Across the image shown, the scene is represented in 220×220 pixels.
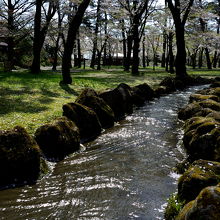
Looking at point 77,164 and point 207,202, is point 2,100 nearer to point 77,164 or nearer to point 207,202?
point 77,164

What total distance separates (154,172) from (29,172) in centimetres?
266

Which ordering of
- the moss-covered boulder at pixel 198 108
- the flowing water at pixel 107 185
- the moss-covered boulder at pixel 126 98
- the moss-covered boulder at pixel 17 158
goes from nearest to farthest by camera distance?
1. the flowing water at pixel 107 185
2. the moss-covered boulder at pixel 17 158
3. the moss-covered boulder at pixel 198 108
4. the moss-covered boulder at pixel 126 98

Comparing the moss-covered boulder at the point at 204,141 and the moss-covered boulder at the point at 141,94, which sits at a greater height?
the moss-covered boulder at the point at 141,94

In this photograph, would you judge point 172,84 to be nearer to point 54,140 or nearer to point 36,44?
point 36,44

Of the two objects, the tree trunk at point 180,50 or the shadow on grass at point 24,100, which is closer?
the shadow on grass at point 24,100

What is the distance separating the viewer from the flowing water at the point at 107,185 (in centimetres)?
431

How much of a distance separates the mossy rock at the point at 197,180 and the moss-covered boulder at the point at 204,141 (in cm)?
129

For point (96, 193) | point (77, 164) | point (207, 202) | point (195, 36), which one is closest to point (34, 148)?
point (77, 164)

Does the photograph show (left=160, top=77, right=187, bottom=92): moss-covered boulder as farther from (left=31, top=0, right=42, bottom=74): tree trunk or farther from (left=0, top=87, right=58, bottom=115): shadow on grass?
(left=31, top=0, right=42, bottom=74): tree trunk

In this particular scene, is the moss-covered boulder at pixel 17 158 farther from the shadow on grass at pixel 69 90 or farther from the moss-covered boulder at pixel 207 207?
the shadow on grass at pixel 69 90

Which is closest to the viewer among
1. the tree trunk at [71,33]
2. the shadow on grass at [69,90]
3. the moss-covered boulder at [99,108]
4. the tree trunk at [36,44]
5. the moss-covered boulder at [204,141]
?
the moss-covered boulder at [204,141]

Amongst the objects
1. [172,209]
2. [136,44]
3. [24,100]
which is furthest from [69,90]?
[136,44]

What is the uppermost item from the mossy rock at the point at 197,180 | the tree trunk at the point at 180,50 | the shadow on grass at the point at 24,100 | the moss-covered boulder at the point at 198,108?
the tree trunk at the point at 180,50

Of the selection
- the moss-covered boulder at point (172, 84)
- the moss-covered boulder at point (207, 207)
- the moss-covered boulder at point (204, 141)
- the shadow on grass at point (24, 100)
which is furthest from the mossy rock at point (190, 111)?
the moss-covered boulder at point (172, 84)
